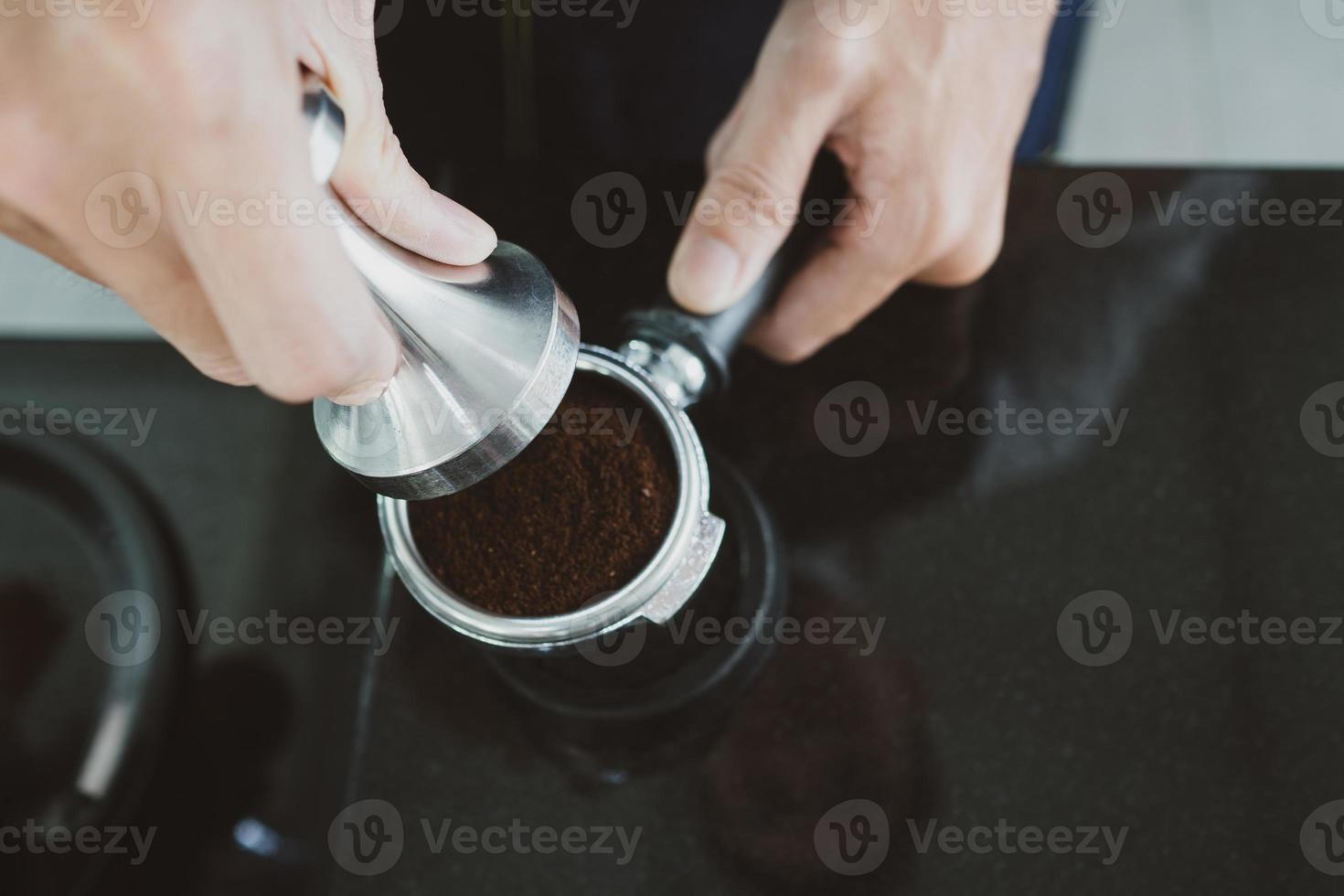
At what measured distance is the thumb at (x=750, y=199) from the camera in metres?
0.51

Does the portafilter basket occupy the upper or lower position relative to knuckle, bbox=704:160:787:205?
upper

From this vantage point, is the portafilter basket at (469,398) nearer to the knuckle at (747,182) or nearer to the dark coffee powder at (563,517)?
the dark coffee powder at (563,517)

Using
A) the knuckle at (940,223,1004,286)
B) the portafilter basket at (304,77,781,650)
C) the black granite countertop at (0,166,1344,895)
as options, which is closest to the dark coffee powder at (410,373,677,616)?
the portafilter basket at (304,77,781,650)

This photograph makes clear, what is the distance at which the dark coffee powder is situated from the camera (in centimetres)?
39

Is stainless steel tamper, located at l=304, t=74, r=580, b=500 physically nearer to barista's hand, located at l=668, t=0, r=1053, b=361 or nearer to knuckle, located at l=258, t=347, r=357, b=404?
knuckle, located at l=258, t=347, r=357, b=404

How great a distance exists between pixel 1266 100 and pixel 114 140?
155 cm

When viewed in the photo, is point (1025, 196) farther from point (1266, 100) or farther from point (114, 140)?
point (1266, 100)

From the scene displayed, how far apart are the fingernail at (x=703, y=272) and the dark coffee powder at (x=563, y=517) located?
111 millimetres

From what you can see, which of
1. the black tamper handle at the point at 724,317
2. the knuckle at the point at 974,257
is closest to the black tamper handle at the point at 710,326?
the black tamper handle at the point at 724,317

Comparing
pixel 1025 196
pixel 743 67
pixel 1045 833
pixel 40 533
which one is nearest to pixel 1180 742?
pixel 1045 833

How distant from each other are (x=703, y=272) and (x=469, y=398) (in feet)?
0.69

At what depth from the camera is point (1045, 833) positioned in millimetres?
476

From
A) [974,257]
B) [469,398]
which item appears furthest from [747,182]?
[469,398]

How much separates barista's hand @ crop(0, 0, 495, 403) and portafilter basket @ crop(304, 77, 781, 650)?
0.04 feet
